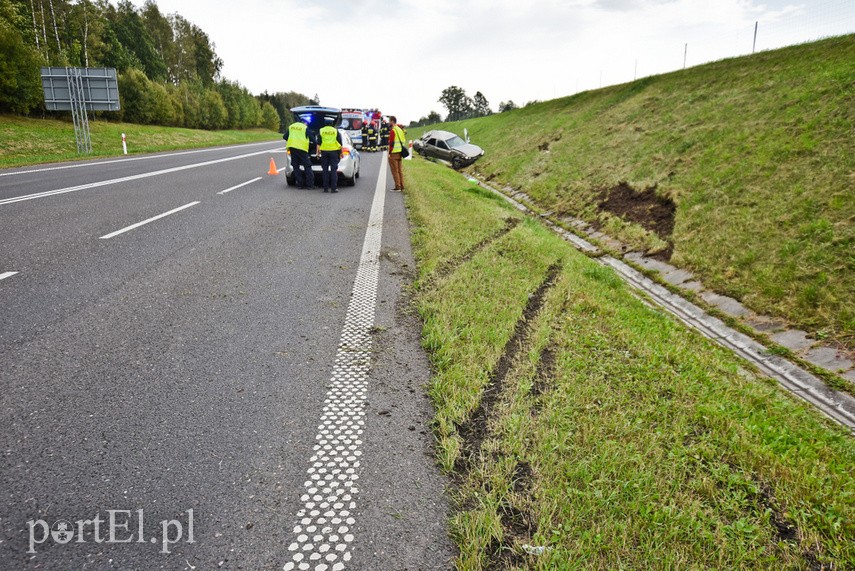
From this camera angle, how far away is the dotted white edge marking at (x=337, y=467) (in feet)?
5.70

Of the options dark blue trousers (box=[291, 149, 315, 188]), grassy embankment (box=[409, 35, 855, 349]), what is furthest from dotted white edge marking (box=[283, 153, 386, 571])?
dark blue trousers (box=[291, 149, 315, 188])

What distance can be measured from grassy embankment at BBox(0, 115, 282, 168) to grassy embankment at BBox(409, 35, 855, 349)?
18.4 m

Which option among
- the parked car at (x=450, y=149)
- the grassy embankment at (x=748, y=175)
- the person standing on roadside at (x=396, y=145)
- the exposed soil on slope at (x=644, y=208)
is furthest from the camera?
the parked car at (x=450, y=149)

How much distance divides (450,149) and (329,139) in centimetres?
1315

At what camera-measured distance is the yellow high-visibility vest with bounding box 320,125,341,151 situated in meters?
10.5

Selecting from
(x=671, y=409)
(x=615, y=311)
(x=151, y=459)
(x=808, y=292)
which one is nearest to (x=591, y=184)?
(x=808, y=292)

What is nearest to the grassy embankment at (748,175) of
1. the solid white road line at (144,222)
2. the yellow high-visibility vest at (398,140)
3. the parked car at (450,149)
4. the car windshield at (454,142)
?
the yellow high-visibility vest at (398,140)

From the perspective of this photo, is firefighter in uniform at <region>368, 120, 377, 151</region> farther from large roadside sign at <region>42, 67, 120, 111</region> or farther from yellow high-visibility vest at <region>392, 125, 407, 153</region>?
yellow high-visibility vest at <region>392, 125, 407, 153</region>

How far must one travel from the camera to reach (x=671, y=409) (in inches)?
116

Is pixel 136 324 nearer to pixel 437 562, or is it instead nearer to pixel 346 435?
pixel 346 435

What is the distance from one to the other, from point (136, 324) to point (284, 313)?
3.63ft

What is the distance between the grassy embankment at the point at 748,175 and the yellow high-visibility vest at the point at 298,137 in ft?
21.8

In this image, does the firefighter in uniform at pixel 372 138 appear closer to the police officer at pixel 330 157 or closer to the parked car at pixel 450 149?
the parked car at pixel 450 149

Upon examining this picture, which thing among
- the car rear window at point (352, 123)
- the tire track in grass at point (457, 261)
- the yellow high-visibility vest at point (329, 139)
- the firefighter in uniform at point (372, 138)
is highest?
the car rear window at point (352, 123)
